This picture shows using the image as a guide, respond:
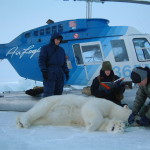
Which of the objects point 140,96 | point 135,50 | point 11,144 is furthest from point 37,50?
point 11,144

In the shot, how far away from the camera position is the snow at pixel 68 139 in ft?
7.18

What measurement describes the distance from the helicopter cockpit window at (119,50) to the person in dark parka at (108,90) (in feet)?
8.61

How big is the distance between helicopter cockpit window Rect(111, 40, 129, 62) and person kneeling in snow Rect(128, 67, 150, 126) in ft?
11.3

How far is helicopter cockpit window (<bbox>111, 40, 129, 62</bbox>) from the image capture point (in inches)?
261

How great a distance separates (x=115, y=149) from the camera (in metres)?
2.12

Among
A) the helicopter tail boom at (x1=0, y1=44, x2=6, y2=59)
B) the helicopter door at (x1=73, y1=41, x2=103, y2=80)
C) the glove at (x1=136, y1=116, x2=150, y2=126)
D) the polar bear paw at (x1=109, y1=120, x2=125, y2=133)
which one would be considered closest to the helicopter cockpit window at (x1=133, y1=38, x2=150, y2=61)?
the helicopter door at (x1=73, y1=41, x2=103, y2=80)

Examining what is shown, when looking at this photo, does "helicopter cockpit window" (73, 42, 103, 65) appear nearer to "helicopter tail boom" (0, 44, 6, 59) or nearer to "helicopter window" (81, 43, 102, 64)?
"helicopter window" (81, 43, 102, 64)

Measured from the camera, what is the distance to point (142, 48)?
668cm

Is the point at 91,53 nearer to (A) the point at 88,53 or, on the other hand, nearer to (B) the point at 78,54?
(A) the point at 88,53

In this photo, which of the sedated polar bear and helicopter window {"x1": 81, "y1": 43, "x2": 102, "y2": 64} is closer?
the sedated polar bear

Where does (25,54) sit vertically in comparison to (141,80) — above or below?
above

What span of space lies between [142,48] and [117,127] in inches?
172

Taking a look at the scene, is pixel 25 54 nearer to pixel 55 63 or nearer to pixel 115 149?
pixel 55 63

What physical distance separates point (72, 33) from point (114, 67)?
149 centimetres
